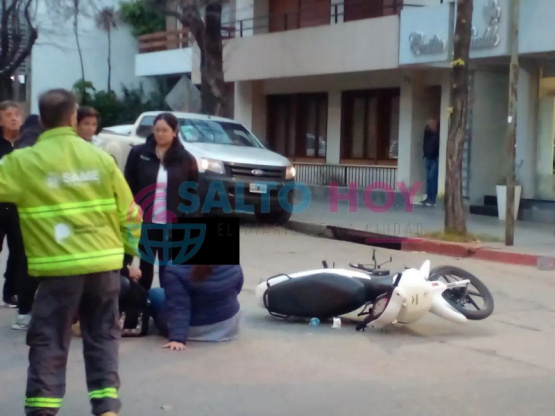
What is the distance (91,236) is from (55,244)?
0.62 ft

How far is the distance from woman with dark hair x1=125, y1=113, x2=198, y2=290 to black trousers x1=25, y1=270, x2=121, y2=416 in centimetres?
253

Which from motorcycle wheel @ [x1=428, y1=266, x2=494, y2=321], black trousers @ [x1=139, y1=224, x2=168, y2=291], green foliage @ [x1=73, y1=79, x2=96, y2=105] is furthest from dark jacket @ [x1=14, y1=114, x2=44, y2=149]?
green foliage @ [x1=73, y1=79, x2=96, y2=105]

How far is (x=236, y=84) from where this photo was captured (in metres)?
27.1

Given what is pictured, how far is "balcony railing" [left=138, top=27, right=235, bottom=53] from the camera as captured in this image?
3154cm

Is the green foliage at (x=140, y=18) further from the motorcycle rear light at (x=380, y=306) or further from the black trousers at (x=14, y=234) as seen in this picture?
the motorcycle rear light at (x=380, y=306)

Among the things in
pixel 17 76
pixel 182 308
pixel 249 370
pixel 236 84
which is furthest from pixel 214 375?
pixel 17 76

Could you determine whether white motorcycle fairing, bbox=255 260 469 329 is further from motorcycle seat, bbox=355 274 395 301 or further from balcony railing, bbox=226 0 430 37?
balcony railing, bbox=226 0 430 37

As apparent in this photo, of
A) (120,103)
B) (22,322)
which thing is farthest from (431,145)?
(120,103)

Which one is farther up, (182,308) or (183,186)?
(183,186)

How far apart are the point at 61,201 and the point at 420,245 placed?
10.1 metres

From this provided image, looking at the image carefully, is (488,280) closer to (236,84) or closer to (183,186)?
(183,186)

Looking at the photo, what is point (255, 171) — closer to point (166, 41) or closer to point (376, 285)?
point (376, 285)

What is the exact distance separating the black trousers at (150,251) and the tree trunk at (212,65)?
14.0 metres

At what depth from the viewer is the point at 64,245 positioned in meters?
4.84
